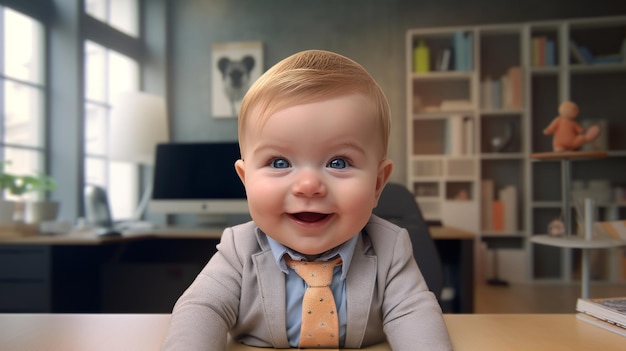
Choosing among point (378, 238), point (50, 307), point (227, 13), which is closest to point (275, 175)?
point (378, 238)

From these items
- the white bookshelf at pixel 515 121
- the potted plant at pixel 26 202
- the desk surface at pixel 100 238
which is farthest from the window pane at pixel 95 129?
the white bookshelf at pixel 515 121

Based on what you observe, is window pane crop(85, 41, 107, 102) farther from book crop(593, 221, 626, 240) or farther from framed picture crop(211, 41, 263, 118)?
book crop(593, 221, 626, 240)

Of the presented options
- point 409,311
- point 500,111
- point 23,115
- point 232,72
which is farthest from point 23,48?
point 500,111

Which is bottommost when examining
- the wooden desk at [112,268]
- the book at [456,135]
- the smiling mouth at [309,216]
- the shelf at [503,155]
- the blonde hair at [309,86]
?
the wooden desk at [112,268]

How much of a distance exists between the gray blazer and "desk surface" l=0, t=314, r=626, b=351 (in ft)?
0.14

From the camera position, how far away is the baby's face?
53cm

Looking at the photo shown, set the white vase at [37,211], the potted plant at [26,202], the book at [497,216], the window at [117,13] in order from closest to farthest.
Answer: the potted plant at [26,202] < the white vase at [37,211] < the window at [117,13] < the book at [497,216]

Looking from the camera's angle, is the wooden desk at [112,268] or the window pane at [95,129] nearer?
the wooden desk at [112,268]

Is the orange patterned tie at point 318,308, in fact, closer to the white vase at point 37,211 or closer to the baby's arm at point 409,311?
the baby's arm at point 409,311

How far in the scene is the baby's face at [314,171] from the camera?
1.73ft

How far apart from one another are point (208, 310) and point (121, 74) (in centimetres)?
431

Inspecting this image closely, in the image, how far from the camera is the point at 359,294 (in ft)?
1.97

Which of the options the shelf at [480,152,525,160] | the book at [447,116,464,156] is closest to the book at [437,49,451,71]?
the book at [447,116,464,156]

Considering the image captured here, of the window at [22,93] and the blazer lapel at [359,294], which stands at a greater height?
the window at [22,93]
